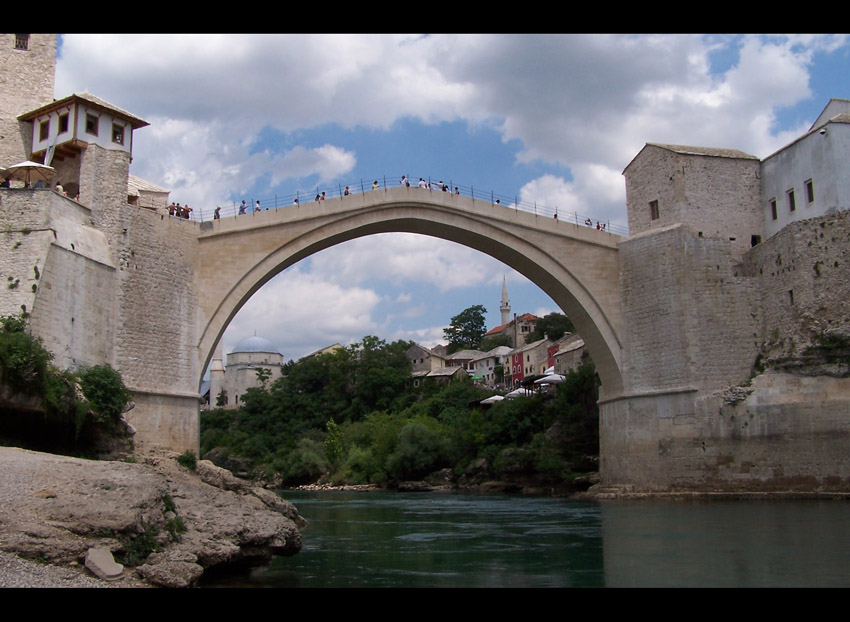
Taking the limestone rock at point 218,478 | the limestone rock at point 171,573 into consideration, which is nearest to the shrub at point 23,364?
the limestone rock at point 218,478

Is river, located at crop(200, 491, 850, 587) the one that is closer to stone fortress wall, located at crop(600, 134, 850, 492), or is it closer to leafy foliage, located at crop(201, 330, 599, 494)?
stone fortress wall, located at crop(600, 134, 850, 492)

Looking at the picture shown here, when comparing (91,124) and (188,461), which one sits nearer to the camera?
(188,461)

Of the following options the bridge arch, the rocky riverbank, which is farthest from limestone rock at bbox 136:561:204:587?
the bridge arch

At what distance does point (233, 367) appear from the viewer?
61625 millimetres

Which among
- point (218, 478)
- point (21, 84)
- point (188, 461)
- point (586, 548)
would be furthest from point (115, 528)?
point (21, 84)

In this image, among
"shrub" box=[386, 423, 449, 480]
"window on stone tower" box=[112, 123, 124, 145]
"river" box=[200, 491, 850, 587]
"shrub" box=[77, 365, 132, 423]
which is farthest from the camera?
"shrub" box=[386, 423, 449, 480]

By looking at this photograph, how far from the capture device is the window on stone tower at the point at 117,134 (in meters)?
17.7

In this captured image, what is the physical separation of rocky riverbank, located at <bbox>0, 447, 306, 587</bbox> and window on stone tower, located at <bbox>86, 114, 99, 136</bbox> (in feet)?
32.1

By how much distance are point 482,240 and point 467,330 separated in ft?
166

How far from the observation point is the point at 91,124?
17.3 m

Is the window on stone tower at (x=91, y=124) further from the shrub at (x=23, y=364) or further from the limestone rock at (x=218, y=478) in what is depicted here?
the limestone rock at (x=218, y=478)

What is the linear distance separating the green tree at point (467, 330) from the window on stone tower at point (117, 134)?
181 ft

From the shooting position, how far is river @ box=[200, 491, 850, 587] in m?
8.80

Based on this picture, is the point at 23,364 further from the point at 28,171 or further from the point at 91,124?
the point at 91,124
